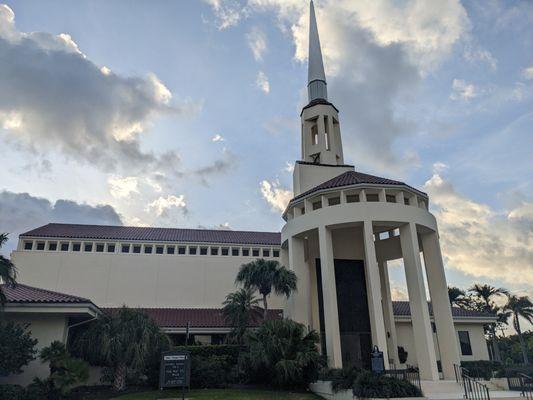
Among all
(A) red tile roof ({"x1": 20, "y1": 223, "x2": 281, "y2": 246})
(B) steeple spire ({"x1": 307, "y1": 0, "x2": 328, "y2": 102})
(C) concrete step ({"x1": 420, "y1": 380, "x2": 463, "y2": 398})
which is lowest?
(C) concrete step ({"x1": 420, "y1": 380, "x2": 463, "y2": 398})

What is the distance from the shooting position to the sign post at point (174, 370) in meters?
17.1

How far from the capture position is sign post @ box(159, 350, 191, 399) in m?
17.1

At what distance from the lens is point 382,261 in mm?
30922

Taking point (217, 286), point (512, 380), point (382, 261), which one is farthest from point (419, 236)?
point (217, 286)

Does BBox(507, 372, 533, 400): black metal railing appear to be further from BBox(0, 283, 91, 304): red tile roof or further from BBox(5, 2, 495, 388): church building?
BBox(0, 283, 91, 304): red tile roof

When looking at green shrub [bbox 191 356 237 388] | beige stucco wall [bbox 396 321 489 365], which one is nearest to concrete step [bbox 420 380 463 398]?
green shrub [bbox 191 356 237 388]

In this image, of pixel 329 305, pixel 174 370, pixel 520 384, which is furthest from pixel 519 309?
pixel 174 370

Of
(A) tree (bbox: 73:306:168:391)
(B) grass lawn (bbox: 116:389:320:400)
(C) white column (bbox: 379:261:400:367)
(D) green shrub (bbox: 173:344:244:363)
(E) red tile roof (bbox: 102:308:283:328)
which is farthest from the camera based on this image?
(E) red tile roof (bbox: 102:308:283:328)

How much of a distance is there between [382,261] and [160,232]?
21.2 meters

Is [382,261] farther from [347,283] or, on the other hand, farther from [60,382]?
[60,382]

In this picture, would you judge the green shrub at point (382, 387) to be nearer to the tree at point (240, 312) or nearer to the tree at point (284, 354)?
the tree at point (284, 354)

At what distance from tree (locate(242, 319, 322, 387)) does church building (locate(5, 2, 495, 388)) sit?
88.5 inches

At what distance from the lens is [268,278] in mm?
25266

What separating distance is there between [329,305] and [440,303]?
294 inches
